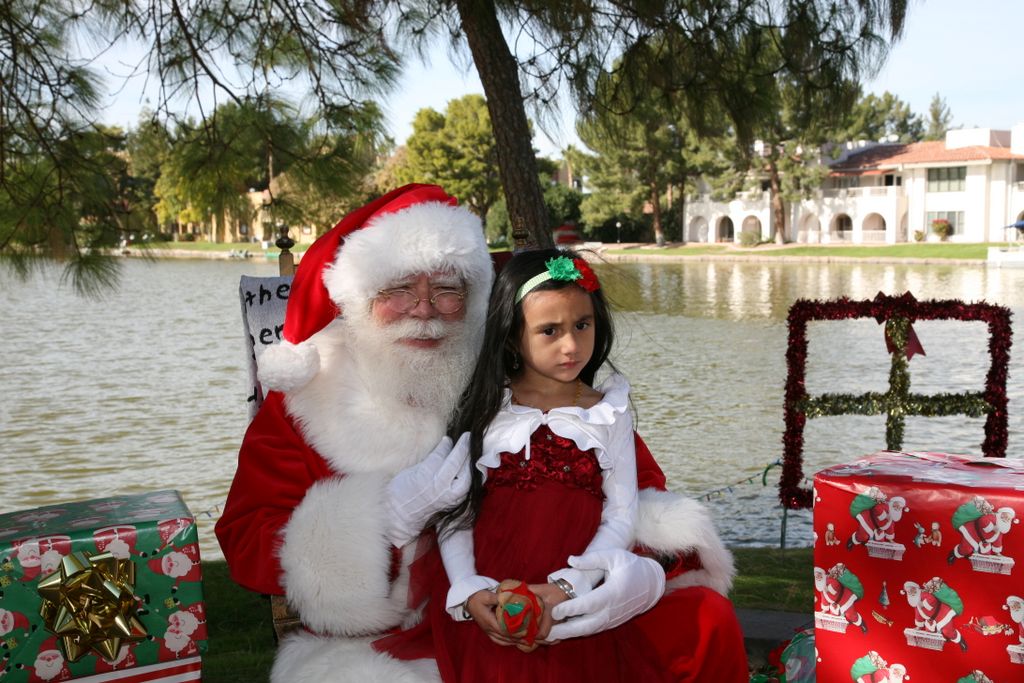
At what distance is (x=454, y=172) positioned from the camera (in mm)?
40938

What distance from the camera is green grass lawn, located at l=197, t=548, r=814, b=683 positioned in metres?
3.20

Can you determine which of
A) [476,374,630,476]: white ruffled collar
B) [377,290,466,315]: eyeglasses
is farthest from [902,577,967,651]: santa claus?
[377,290,466,315]: eyeglasses

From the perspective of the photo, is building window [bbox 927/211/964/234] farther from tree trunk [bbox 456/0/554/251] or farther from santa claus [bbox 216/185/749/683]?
santa claus [bbox 216/185/749/683]

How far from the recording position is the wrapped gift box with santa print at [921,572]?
1860 millimetres

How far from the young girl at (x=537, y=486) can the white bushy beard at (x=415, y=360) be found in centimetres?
10

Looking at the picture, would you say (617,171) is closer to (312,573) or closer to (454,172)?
(454,172)

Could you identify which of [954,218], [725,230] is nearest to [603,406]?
[954,218]

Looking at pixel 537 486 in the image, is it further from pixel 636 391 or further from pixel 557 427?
pixel 636 391

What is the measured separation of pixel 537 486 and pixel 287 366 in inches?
26.4

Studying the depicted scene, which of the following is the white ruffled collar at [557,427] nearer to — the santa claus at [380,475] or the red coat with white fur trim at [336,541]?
the santa claus at [380,475]

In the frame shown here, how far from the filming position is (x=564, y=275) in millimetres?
2170

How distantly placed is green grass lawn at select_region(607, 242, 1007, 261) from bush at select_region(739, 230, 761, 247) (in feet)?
1.28

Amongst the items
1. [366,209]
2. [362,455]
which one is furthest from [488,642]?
[366,209]

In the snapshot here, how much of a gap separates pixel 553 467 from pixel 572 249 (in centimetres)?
56
